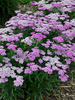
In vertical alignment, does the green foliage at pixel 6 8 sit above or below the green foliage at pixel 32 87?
above

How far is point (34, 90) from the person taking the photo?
A: 206 centimetres

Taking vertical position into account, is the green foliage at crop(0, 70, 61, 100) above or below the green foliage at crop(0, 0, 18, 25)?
below

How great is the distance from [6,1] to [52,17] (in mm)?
1410

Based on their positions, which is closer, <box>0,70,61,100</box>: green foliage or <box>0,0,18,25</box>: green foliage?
<box>0,70,61,100</box>: green foliage

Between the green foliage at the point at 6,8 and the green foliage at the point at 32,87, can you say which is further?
the green foliage at the point at 6,8

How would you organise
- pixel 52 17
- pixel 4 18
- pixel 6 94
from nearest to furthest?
pixel 6 94 < pixel 52 17 < pixel 4 18

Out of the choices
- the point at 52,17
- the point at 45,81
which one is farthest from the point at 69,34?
the point at 45,81

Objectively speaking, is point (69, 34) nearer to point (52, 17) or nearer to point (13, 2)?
point (52, 17)

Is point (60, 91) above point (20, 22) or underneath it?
underneath

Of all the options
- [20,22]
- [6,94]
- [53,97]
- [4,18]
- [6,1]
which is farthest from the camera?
[4,18]

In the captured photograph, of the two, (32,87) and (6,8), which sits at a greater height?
(6,8)

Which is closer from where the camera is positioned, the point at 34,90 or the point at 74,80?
the point at 34,90

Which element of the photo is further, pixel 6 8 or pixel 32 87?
pixel 6 8

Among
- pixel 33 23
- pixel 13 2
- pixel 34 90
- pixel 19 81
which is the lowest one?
pixel 34 90
